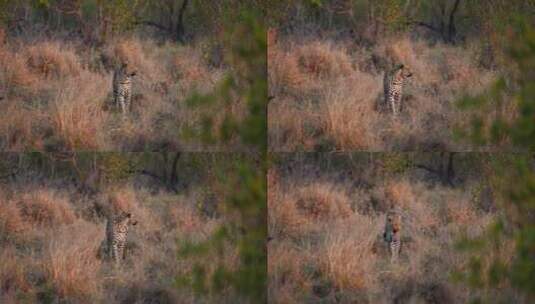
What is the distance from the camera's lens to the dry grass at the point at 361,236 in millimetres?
3150

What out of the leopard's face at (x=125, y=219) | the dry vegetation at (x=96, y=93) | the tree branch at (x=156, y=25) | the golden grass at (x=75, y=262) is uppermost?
the tree branch at (x=156, y=25)

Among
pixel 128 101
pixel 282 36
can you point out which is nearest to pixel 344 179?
pixel 282 36

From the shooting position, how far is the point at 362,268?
3.17 m

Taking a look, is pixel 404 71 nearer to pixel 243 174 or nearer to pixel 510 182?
pixel 510 182

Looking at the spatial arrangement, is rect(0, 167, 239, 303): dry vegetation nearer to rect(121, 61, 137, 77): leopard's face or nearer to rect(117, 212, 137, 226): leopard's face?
rect(117, 212, 137, 226): leopard's face

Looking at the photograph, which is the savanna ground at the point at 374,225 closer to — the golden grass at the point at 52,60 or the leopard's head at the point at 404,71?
the leopard's head at the point at 404,71

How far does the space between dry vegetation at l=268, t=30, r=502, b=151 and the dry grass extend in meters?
0.13

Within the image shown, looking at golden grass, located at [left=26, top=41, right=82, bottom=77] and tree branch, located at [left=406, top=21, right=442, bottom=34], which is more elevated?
tree branch, located at [left=406, top=21, right=442, bottom=34]

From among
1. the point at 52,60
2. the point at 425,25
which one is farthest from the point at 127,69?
the point at 425,25

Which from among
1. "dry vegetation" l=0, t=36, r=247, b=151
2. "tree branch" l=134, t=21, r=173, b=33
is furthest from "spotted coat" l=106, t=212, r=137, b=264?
"tree branch" l=134, t=21, r=173, b=33

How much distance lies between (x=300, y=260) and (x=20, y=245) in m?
1.06

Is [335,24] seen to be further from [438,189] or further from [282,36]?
[438,189]

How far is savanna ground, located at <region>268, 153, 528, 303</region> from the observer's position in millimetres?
3148

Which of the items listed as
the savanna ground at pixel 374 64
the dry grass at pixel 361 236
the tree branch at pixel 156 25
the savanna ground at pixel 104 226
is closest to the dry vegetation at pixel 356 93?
the savanna ground at pixel 374 64
